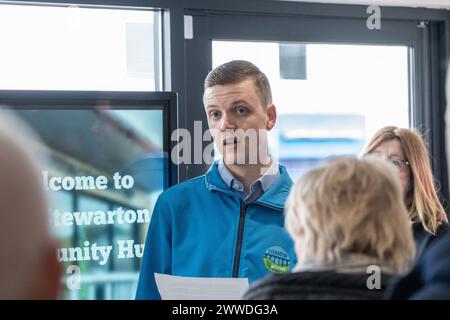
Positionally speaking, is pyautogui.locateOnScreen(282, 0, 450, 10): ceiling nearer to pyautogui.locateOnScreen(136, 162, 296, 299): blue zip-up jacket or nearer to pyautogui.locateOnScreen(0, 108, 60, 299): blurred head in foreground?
pyautogui.locateOnScreen(136, 162, 296, 299): blue zip-up jacket

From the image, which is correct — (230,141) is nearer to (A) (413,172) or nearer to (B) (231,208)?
(B) (231,208)

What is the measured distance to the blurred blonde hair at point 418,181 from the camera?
1012mm

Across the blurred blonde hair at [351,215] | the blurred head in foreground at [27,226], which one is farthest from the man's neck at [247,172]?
the blurred head in foreground at [27,226]

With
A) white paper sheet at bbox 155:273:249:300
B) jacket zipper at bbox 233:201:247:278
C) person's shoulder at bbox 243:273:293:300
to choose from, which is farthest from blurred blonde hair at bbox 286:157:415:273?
jacket zipper at bbox 233:201:247:278

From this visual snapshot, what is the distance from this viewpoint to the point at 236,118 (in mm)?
1036

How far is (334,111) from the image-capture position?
1.83 metres

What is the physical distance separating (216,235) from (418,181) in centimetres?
37

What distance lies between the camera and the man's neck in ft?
3.43

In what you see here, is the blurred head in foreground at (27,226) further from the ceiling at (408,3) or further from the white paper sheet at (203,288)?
the ceiling at (408,3)

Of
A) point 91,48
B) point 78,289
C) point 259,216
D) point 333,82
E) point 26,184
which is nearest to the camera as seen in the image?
point 26,184

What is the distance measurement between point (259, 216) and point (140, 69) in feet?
2.55

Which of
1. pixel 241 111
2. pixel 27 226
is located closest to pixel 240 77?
pixel 241 111

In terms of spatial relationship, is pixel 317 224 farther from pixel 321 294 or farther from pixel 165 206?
pixel 165 206
